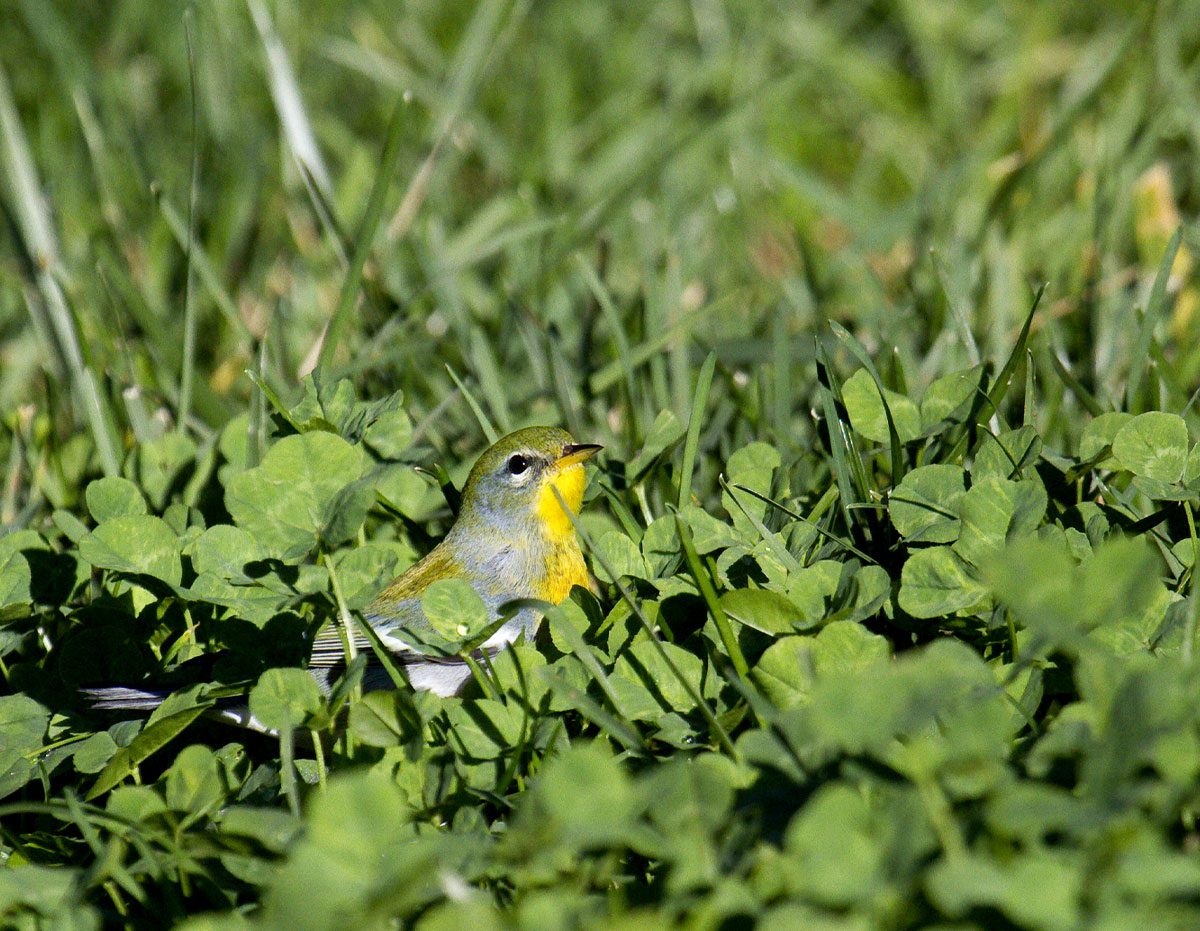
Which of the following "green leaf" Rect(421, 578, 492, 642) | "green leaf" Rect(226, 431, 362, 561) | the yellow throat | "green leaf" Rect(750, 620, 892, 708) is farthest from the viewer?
the yellow throat

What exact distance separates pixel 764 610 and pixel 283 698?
800mm

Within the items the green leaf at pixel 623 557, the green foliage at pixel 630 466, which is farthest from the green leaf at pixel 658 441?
the green leaf at pixel 623 557

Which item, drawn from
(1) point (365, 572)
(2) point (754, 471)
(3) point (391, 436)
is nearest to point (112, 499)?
(3) point (391, 436)

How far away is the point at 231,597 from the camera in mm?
2225

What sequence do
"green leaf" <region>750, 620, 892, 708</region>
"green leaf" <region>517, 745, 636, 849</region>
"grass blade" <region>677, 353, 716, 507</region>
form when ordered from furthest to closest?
"grass blade" <region>677, 353, 716, 507</region>, "green leaf" <region>750, 620, 892, 708</region>, "green leaf" <region>517, 745, 636, 849</region>

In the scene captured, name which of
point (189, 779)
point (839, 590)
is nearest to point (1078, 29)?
point (839, 590)

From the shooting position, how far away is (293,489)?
2.26 metres

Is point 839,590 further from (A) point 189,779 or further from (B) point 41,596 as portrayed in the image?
(B) point 41,596

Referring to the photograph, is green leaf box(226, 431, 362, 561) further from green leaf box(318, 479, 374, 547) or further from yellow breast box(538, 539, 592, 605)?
yellow breast box(538, 539, 592, 605)

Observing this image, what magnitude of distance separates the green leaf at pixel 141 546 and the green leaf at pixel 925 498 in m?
1.37

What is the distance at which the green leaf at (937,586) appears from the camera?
79.8 inches

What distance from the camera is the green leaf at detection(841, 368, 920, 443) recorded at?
8.09 ft

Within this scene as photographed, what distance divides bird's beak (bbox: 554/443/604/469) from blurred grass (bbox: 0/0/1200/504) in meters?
0.28

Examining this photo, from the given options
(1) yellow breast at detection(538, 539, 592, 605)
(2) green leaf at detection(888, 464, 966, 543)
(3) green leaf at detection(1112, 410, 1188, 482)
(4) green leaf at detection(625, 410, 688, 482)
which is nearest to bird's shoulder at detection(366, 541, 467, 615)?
(1) yellow breast at detection(538, 539, 592, 605)
